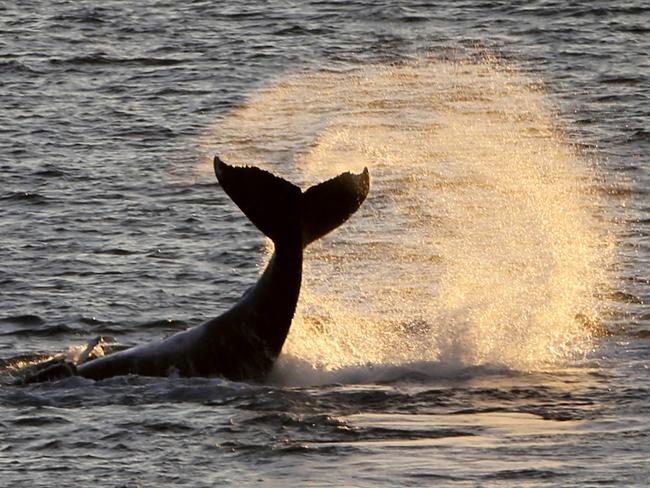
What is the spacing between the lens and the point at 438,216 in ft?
86.2

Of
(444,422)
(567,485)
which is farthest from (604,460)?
(444,422)

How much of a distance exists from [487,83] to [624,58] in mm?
3135

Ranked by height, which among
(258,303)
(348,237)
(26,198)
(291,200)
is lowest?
(348,237)

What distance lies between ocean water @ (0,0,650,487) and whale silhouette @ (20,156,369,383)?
24 cm

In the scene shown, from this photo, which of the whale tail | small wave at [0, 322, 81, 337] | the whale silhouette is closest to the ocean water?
small wave at [0, 322, 81, 337]

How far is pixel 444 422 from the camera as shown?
16.5 m

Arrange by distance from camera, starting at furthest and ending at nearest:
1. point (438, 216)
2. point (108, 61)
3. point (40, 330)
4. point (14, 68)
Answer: point (108, 61)
point (14, 68)
point (438, 216)
point (40, 330)

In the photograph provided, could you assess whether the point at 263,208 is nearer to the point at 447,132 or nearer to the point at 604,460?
the point at 604,460

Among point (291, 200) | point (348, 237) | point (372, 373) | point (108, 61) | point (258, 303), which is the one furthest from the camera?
point (108, 61)

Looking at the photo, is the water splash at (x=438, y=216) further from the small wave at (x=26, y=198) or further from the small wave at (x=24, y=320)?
the small wave at (x=26, y=198)

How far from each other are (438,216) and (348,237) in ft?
5.19

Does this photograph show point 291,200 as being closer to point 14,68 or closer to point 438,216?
point 438,216

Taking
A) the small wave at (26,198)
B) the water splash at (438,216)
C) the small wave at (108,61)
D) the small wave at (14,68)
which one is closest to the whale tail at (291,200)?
the water splash at (438,216)

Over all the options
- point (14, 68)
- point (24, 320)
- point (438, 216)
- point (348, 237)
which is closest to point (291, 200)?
point (24, 320)
